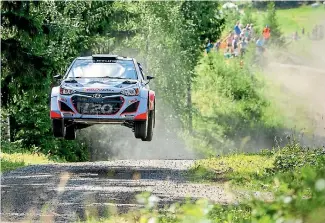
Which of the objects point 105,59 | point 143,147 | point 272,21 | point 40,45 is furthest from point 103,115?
point 40,45

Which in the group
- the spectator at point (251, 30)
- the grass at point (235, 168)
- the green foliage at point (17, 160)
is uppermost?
the spectator at point (251, 30)

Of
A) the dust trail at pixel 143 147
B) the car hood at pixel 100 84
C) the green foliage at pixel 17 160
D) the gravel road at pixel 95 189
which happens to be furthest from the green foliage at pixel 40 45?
the car hood at pixel 100 84

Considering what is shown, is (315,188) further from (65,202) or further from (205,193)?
(65,202)

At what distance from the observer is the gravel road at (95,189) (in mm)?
8867

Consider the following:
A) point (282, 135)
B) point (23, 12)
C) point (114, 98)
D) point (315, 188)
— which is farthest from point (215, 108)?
point (315, 188)

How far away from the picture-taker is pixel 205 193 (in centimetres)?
809

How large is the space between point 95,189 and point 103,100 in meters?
2.33

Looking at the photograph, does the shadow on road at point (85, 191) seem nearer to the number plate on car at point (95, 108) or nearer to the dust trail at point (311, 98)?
the number plate on car at point (95, 108)

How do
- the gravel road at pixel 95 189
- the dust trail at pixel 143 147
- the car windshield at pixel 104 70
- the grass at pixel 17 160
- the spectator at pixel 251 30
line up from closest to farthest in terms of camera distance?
the car windshield at pixel 104 70, the gravel road at pixel 95 189, the dust trail at pixel 143 147, the spectator at pixel 251 30, the grass at pixel 17 160

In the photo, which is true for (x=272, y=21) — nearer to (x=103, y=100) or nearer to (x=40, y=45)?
(x=40, y=45)

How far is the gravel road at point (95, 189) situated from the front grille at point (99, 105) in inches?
44.3

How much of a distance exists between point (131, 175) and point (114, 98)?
2519 mm

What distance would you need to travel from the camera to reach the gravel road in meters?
8.87

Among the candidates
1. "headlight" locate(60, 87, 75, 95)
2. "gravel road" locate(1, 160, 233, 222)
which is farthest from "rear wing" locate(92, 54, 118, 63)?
"gravel road" locate(1, 160, 233, 222)
